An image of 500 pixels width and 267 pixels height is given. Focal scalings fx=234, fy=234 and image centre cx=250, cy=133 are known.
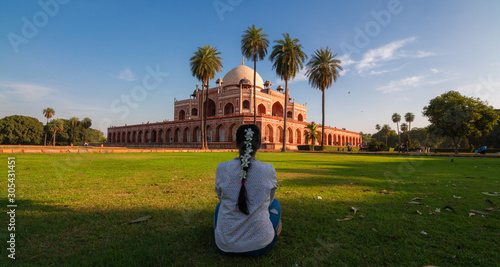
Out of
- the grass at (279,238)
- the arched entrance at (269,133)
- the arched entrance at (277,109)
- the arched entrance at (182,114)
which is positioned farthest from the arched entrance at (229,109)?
the grass at (279,238)

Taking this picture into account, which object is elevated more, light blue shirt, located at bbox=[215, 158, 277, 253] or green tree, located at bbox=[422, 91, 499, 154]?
green tree, located at bbox=[422, 91, 499, 154]

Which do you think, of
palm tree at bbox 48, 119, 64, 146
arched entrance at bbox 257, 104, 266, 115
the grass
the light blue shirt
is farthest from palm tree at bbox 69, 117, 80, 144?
the light blue shirt

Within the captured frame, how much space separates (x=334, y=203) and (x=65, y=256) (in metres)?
3.57

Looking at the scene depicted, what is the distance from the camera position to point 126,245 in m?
2.35

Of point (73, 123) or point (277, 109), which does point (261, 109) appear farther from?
point (73, 123)

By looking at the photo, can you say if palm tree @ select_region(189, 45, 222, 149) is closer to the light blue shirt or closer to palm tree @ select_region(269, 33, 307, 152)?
palm tree @ select_region(269, 33, 307, 152)

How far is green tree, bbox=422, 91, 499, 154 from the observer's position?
28.0 metres

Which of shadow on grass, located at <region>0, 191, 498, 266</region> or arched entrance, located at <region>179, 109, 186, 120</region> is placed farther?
arched entrance, located at <region>179, 109, 186, 120</region>

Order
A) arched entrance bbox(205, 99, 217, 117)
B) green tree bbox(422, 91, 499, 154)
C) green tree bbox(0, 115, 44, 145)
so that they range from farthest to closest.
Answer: arched entrance bbox(205, 99, 217, 117) < green tree bbox(0, 115, 44, 145) < green tree bbox(422, 91, 499, 154)

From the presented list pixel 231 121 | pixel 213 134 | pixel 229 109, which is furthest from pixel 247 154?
pixel 229 109

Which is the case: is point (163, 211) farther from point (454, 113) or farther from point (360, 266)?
point (454, 113)

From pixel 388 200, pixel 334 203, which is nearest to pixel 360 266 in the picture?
pixel 334 203

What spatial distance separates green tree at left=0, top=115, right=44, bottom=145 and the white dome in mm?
51353

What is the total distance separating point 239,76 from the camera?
55781mm
